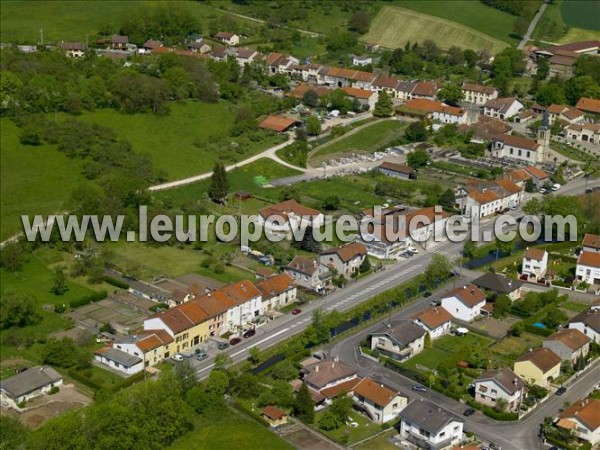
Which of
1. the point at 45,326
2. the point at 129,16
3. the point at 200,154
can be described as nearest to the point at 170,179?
the point at 200,154

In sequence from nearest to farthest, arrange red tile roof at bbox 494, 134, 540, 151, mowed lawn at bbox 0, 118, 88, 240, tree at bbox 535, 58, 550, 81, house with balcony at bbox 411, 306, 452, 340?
house with balcony at bbox 411, 306, 452, 340
mowed lawn at bbox 0, 118, 88, 240
red tile roof at bbox 494, 134, 540, 151
tree at bbox 535, 58, 550, 81

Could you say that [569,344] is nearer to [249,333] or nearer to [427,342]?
[427,342]

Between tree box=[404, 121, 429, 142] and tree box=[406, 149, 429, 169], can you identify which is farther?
tree box=[404, 121, 429, 142]

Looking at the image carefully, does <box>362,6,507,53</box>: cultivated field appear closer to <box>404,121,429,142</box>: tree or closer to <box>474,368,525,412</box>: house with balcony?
<box>404,121,429,142</box>: tree

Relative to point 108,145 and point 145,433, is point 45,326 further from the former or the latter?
point 108,145

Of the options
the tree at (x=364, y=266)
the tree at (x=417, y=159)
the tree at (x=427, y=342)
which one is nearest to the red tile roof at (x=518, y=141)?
the tree at (x=417, y=159)

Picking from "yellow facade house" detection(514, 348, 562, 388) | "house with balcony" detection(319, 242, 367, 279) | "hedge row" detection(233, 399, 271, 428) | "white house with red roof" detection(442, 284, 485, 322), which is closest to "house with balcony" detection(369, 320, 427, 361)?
"white house with red roof" detection(442, 284, 485, 322)

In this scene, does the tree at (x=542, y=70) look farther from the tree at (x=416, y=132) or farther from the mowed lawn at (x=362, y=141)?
the tree at (x=416, y=132)
